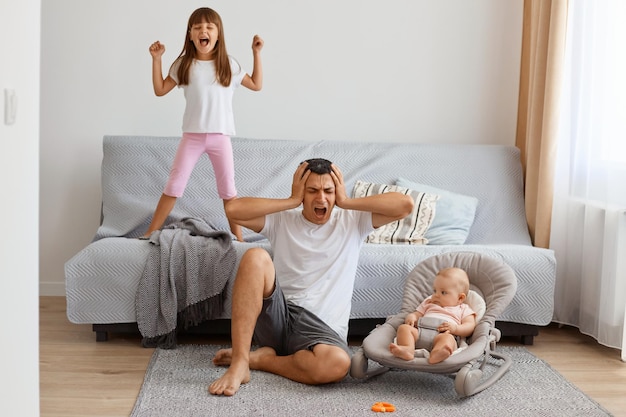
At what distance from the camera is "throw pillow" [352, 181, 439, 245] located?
13.1 ft

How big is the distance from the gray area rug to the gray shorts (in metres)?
0.14

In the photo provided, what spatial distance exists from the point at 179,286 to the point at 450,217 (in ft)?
4.48

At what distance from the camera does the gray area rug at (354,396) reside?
9.22ft

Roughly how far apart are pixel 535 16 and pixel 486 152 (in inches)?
28.5

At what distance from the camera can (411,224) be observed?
4023mm

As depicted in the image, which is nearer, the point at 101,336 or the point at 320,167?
the point at 320,167

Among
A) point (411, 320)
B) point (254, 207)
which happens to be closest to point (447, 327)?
point (411, 320)

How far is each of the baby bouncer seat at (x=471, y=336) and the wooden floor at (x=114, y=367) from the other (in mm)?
342

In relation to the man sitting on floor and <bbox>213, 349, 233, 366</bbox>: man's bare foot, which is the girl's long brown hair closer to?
the man sitting on floor

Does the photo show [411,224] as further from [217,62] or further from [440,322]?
[217,62]

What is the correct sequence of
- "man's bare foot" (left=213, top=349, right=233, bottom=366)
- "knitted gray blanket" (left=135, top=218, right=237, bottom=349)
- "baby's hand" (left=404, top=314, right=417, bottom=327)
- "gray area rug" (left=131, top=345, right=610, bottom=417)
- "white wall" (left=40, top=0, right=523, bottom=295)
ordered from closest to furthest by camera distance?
1. "gray area rug" (left=131, top=345, right=610, bottom=417)
2. "baby's hand" (left=404, top=314, right=417, bottom=327)
3. "man's bare foot" (left=213, top=349, right=233, bottom=366)
4. "knitted gray blanket" (left=135, top=218, right=237, bottom=349)
5. "white wall" (left=40, top=0, right=523, bottom=295)

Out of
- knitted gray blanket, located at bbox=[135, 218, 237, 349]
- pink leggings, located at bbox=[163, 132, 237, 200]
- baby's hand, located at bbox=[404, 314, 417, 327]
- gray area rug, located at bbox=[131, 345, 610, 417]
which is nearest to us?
gray area rug, located at bbox=[131, 345, 610, 417]

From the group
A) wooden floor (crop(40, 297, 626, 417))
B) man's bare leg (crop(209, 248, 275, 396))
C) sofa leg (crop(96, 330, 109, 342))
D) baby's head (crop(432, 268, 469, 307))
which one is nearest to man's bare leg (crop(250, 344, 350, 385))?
man's bare leg (crop(209, 248, 275, 396))

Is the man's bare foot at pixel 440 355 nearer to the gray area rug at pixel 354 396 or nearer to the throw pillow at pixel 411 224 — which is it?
the gray area rug at pixel 354 396
